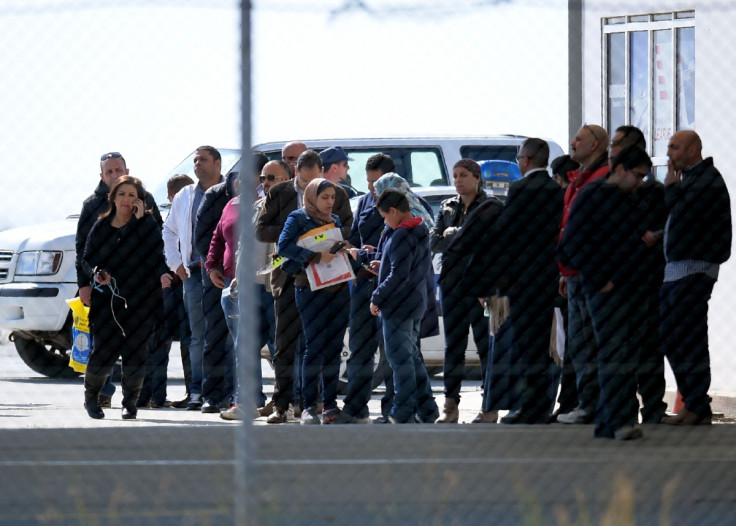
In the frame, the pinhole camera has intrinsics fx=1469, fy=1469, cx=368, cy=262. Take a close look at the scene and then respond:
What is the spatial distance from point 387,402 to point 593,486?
3019 millimetres

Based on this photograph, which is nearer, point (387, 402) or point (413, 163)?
point (387, 402)

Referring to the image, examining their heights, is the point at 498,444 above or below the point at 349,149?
below

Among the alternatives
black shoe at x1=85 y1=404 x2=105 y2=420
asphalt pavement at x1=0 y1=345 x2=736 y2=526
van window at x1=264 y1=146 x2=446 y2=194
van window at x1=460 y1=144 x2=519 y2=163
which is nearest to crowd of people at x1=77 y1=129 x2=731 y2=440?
black shoe at x1=85 y1=404 x2=105 y2=420

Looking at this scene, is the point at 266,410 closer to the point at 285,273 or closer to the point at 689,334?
the point at 285,273

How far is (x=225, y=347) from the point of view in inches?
380

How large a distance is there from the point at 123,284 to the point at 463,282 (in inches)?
84.3

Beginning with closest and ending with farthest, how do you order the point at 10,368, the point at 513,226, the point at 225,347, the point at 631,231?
1. the point at 631,231
2. the point at 513,226
3. the point at 225,347
4. the point at 10,368

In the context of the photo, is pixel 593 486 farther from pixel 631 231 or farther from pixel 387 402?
pixel 387 402

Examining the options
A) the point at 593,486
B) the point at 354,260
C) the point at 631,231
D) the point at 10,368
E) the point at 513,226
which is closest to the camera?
the point at 593,486

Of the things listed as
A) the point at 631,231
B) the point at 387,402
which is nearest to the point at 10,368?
the point at 387,402

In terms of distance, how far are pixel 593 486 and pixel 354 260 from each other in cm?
288

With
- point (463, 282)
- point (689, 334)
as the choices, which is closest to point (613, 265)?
point (689, 334)

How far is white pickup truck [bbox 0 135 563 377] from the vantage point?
38.5ft

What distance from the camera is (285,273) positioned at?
8.70m
